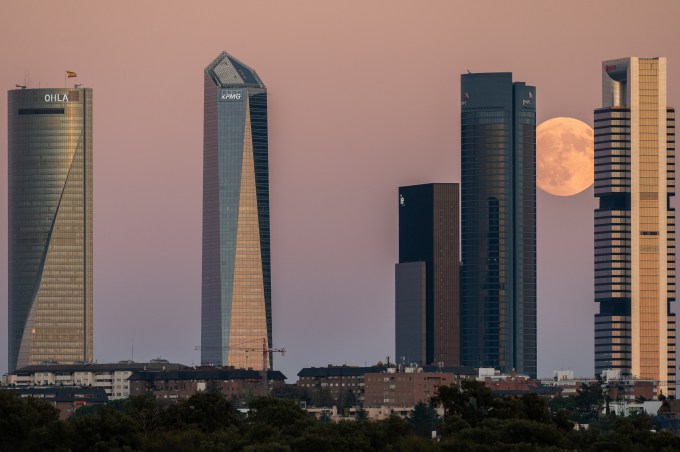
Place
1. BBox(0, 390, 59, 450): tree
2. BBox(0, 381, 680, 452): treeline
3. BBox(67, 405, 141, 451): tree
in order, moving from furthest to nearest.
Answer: BBox(0, 390, 59, 450): tree < BBox(67, 405, 141, 451): tree < BBox(0, 381, 680, 452): treeline

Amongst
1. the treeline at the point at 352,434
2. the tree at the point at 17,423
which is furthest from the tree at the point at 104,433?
the tree at the point at 17,423

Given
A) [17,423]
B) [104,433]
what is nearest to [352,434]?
[104,433]

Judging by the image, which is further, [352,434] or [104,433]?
[104,433]

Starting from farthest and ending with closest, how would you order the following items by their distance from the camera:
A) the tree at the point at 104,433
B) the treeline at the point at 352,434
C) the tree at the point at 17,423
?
1. the tree at the point at 17,423
2. the tree at the point at 104,433
3. the treeline at the point at 352,434

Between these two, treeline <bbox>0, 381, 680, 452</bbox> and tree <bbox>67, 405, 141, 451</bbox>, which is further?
tree <bbox>67, 405, 141, 451</bbox>

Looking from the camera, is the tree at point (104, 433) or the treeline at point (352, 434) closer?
the treeline at point (352, 434)

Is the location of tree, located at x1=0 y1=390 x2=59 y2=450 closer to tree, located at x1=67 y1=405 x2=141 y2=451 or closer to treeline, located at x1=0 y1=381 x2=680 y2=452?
treeline, located at x1=0 y1=381 x2=680 y2=452

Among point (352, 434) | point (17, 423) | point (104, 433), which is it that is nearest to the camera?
point (352, 434)

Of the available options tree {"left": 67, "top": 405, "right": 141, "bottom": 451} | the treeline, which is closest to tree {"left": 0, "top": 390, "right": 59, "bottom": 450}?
the treeline

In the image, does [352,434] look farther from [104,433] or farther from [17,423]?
[17,423]

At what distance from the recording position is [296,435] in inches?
7466

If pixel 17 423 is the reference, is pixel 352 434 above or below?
above

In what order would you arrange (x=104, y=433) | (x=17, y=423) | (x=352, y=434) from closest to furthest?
1. (x=352, y=434)
2. (x=104, y=433)
3. (x=17, y=423)

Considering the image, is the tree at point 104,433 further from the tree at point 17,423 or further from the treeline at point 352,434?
the tree at point 17,423
